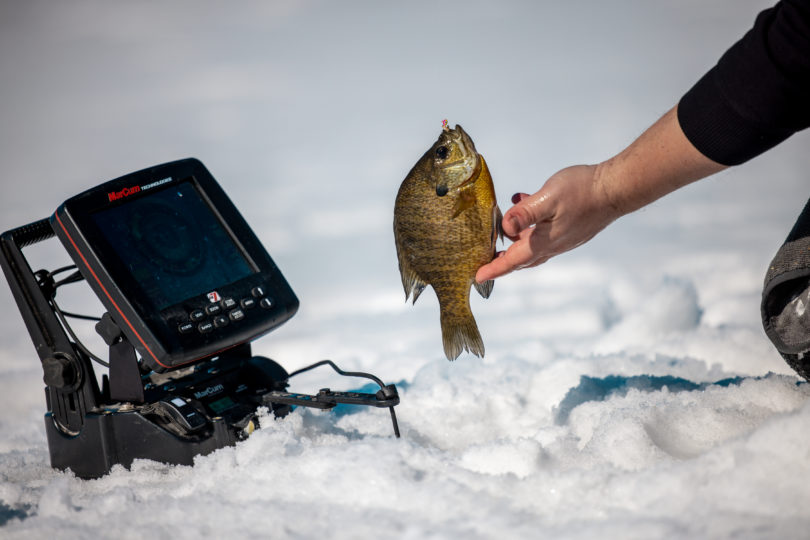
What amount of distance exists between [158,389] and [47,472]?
1.45ft

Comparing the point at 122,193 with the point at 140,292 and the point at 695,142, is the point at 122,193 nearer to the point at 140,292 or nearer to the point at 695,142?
the point at 140,292

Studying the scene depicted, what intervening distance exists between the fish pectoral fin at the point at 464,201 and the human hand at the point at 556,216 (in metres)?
0.12

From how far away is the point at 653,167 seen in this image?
5.76ft

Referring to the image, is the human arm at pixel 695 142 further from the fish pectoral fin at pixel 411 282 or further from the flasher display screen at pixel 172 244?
the flasher display screen at pixel 172 244

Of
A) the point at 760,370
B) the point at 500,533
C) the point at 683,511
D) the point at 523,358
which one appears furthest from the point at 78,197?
the point at 760,370

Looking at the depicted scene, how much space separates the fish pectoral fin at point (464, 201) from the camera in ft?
6.10

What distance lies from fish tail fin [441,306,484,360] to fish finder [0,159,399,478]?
0.26 m

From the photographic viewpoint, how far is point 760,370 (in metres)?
2.78

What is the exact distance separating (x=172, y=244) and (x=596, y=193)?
1263mm

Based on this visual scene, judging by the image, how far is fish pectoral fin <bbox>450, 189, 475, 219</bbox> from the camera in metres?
1.86

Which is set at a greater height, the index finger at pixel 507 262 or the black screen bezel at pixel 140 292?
the black screen bezel at pixel 140 292

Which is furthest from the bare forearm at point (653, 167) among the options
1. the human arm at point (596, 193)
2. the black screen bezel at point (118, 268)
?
the black screen bezel at point (118, 268)

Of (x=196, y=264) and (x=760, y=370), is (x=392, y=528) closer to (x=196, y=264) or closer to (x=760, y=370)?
(x=196, y=264)

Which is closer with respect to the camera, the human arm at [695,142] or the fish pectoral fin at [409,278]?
the human arm at [695,142]
